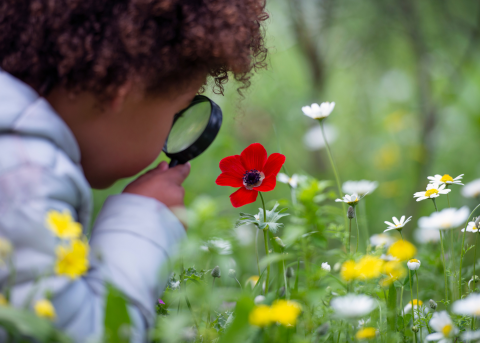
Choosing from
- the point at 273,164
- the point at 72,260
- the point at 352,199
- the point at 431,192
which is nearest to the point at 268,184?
the point at 273,164

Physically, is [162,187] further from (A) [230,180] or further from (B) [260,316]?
(B) [260,316]

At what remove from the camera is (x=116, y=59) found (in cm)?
66

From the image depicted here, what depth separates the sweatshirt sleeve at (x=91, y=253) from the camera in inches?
19.9

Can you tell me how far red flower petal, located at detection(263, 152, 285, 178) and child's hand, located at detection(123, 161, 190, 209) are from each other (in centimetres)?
15

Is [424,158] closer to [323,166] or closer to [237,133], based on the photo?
[323,166]

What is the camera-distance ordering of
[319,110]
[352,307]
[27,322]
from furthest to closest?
[319,110], [352,307], [27,322]

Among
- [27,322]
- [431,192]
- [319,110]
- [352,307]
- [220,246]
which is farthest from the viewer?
[319,110]

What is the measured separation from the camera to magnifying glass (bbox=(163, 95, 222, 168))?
83cm

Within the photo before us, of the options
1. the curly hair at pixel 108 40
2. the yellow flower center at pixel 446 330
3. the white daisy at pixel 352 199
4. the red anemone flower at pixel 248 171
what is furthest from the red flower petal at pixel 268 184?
the yellow flower center at pixel 446 330

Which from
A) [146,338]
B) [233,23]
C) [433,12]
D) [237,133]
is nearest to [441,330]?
[146,338]

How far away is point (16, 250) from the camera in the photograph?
0.51 metres

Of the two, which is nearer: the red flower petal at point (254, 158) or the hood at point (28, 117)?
the hood at point (28, 117)

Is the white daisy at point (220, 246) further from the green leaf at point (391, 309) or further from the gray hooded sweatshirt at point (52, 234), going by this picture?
the green leaf at point (391, 309)

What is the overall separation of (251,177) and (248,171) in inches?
0.5
